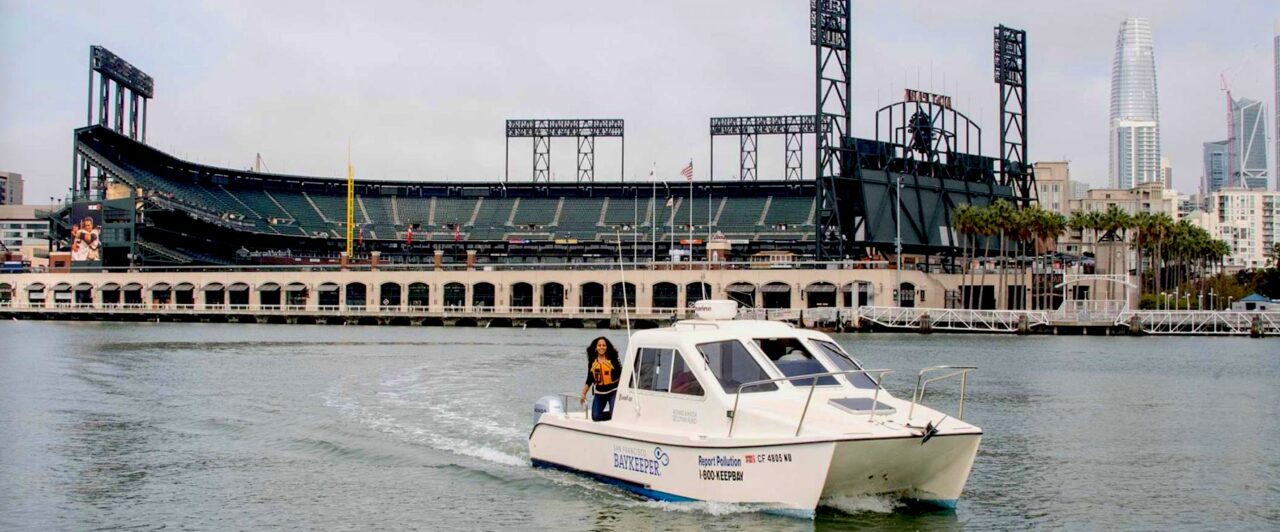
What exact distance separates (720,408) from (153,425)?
18.8 m

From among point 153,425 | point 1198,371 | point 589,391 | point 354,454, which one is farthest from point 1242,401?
point 153,425

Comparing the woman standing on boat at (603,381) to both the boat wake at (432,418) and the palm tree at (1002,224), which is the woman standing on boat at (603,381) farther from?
the palm tree at (1002,224)

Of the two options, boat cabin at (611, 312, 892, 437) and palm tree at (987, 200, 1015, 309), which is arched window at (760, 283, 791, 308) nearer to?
palm tree at (987, 200, 1015, 309)

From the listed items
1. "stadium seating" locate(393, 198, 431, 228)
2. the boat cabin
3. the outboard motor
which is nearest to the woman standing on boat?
the boat cabin

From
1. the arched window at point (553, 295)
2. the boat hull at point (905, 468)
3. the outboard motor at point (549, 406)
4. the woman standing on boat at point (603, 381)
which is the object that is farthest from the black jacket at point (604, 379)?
the arched window at point (553, 295)

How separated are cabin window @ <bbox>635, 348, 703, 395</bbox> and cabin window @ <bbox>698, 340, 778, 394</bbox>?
391mm

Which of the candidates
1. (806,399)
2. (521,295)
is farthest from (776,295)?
(806,399)

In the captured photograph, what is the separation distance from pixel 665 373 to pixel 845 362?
10.3 ft

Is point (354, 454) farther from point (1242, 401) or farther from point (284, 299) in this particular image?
point (284, 299)

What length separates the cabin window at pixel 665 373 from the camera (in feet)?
70.2

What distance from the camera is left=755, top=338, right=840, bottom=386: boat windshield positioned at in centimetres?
2123

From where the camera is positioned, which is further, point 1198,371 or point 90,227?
point 90,227

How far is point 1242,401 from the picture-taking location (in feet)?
137

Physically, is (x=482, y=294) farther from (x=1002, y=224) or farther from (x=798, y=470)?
(x=798, y=470)
